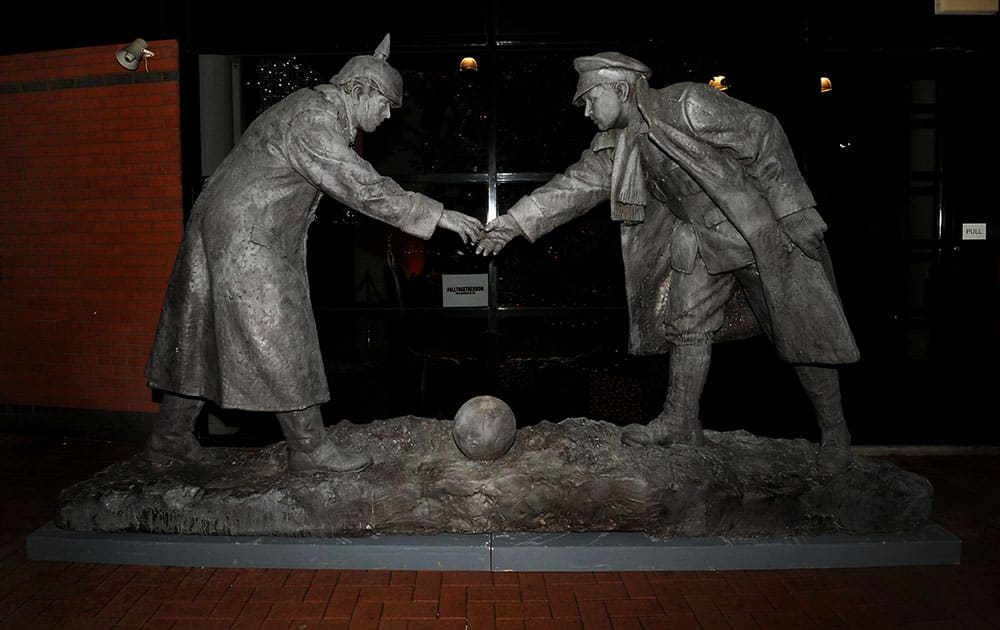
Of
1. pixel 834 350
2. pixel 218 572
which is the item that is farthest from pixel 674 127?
pixel 218 572

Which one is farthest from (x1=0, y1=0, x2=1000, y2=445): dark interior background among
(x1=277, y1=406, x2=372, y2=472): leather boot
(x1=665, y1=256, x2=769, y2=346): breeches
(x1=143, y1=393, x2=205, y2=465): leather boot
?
(x1=277, y1=406, x2=372, y2=472): leather boot

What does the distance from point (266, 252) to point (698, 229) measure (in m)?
2.25

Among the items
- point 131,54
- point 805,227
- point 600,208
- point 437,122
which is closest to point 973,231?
point 600,208

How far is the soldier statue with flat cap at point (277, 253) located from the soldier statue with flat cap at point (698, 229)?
88cm

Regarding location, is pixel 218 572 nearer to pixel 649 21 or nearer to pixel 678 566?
pixel 678 566

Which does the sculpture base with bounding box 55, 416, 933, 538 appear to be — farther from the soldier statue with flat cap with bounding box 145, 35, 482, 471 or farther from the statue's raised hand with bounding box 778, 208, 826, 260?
the statue's raised hand with bounding box 778, 208, 826, 260

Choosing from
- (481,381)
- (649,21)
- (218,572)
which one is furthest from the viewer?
(481,381)

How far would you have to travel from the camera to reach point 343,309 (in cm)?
667

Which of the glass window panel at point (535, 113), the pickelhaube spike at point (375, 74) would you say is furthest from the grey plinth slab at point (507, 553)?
the glass window panel at point (535, 113)

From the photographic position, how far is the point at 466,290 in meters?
6.70

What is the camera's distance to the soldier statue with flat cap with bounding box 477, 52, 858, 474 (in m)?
4.18

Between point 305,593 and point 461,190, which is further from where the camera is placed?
point 461,190

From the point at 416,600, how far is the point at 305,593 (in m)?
0.52

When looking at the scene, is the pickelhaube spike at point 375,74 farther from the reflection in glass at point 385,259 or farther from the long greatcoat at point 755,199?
the reflection in glass at point 385,259
